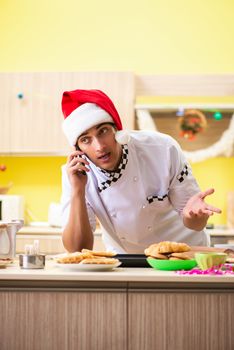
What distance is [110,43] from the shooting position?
5.41 metres

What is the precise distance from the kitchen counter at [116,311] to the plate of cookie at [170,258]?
124mm

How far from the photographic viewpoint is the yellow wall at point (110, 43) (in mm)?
5305

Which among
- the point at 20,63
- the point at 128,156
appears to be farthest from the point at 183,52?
the point at 128,156

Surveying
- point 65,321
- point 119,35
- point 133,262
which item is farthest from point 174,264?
point 119,35

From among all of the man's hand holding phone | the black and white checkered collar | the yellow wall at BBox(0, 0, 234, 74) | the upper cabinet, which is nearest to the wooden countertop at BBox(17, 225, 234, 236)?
the upper cabinet

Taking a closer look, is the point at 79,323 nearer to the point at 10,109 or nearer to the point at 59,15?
the point at 10,109

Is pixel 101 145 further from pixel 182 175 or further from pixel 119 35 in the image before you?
pixel 119 35

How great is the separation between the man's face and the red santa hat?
1.0 inches

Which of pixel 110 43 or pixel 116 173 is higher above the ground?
pixel 110 43

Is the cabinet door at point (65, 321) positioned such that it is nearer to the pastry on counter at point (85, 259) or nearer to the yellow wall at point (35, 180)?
the pastry on counter at point (85, 259)

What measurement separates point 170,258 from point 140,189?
70 centimetres

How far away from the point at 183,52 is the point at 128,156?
2771 mm

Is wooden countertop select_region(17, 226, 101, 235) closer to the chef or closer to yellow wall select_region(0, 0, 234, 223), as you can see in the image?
yellow wall select_region(0, 0, 234, 223)

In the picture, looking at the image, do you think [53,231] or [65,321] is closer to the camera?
[65,321]
